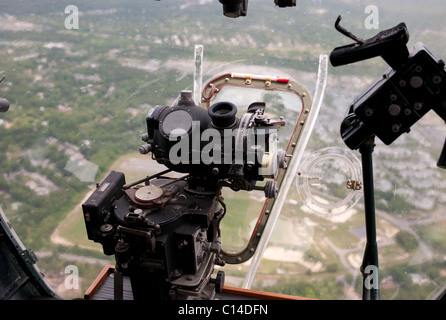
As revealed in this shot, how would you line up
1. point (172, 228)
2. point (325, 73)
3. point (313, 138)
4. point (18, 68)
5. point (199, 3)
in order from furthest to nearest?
point (18, 68)
point (199, 3)
point (325, 73)
point (313, 138)
point (172, 228)

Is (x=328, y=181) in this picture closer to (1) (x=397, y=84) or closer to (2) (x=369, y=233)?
(2) (x=369, y=233)

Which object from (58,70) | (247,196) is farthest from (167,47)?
(247,196)

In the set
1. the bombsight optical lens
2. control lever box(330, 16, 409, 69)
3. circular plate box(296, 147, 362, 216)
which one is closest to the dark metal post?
control lever box(330, 16, 409, 69)

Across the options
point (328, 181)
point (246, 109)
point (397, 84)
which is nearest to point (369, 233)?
point (397, 84)

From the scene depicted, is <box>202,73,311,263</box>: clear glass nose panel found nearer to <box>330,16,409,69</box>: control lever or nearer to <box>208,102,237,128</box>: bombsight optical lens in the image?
<box>208,102,237,128</box>: bombsight optical lens

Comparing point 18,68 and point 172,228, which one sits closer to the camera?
point 172,228

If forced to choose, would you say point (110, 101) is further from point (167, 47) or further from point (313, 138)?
point (313, 138)

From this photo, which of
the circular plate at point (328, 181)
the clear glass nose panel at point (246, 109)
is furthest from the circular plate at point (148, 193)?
the circular plate at point (328, 181)
